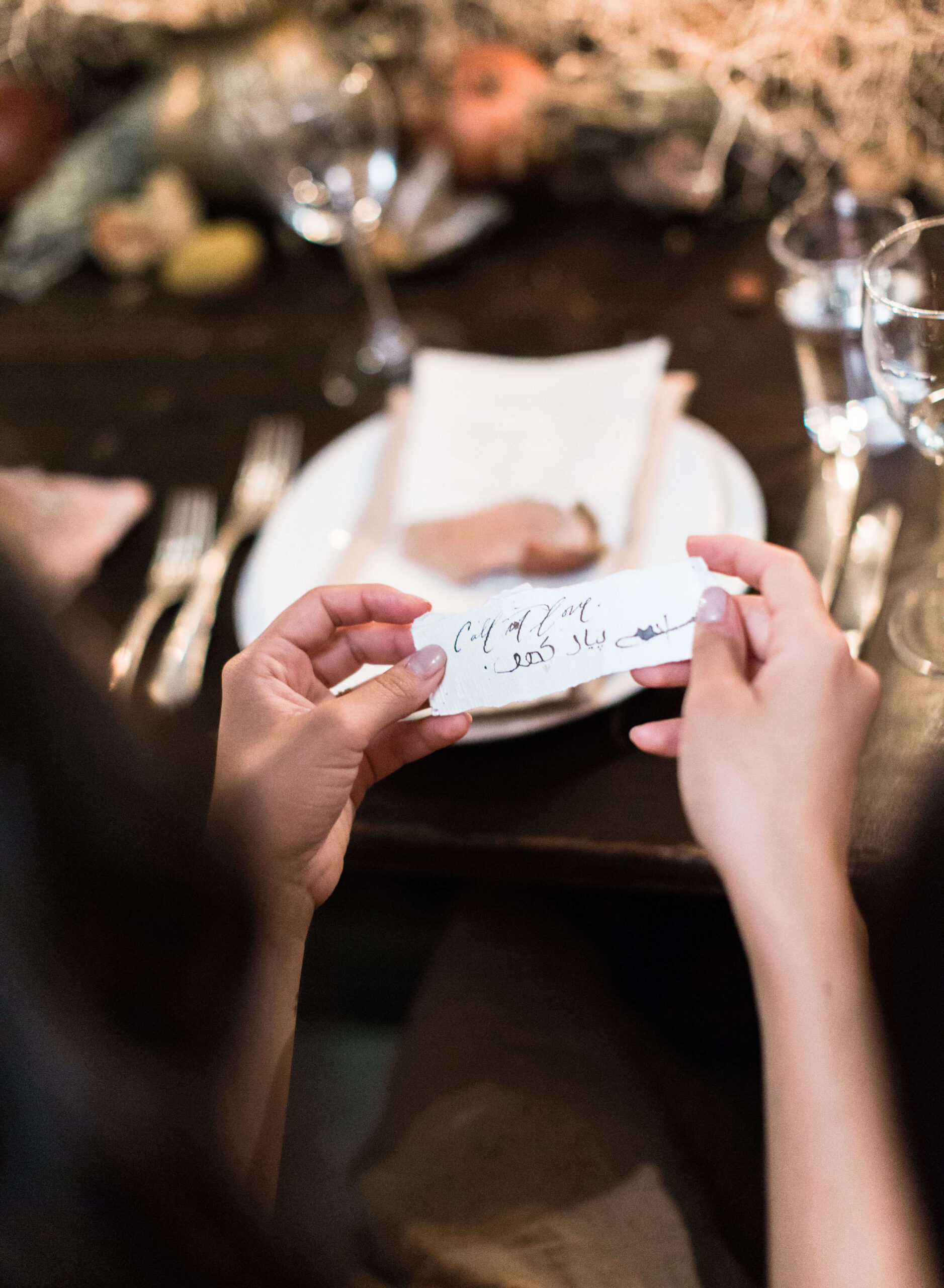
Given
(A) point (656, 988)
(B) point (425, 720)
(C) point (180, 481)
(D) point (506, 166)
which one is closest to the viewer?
(B) point (425, 720)

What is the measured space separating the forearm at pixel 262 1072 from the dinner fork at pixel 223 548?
22 centimetres

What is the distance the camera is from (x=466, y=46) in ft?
3.64

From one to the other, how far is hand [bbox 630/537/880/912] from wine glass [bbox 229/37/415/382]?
0.57m

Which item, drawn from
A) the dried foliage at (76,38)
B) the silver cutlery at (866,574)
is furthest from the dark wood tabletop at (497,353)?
the dried foliage at (76,38)

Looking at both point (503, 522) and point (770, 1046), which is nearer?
point (770, 1046)

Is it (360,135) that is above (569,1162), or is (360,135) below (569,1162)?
above

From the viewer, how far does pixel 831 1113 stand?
14.7 inches

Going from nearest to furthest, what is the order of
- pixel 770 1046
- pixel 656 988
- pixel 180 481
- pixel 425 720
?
pixel 770 1046 → pixel 425 720 → pixel 656 988 → pixel 180 481

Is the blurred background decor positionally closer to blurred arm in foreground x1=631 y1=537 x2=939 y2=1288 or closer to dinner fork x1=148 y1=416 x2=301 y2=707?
dinner fork x1=148 y1=416 x2=301 y2=707

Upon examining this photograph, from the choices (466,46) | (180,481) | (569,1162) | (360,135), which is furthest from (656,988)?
(466,46)

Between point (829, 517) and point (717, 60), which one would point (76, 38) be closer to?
point (717, 60)

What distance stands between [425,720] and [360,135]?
639mm

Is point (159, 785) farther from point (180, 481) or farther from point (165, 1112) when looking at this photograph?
point (180, 481)

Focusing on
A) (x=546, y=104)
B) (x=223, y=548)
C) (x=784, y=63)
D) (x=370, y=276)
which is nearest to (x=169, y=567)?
(x=223, y=548)
